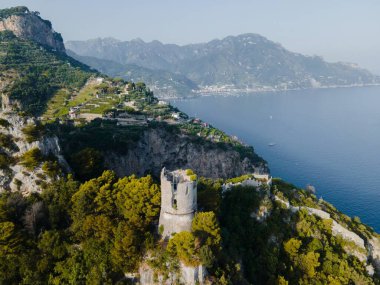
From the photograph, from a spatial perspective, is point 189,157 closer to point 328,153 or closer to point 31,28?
point 328,153

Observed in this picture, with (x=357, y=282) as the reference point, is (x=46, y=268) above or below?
above

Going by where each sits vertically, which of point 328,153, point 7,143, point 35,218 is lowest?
point 328,153

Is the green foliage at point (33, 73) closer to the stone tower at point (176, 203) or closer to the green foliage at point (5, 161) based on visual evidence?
the green foliage at point (5, 161)

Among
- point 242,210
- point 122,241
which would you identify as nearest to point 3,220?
point 122,241

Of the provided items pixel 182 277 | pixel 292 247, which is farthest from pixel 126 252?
pixel 292 247

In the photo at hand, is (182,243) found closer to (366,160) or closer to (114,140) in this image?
(114,140)

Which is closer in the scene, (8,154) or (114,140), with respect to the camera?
(8,154)

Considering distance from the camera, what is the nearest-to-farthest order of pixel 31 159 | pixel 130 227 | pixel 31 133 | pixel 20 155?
1. pixel 130 227
2. pixel 31 159
3. pixel 20 155
4. pixel 31 133
